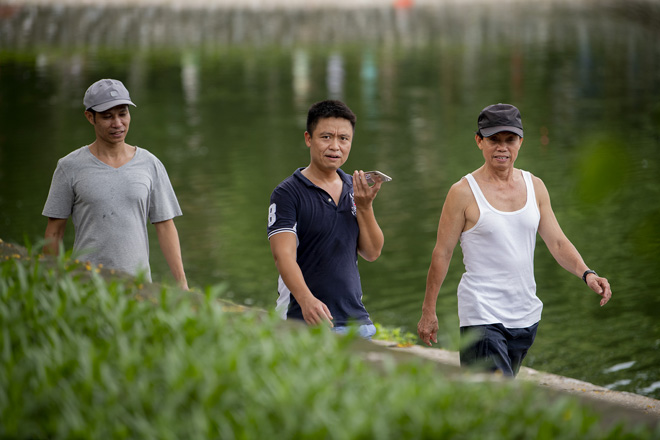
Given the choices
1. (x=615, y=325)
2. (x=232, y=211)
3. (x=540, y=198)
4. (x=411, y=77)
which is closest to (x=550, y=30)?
(x=411, y=77)

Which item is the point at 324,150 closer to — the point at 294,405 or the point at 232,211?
the point at 294,405

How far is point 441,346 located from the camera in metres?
8.36

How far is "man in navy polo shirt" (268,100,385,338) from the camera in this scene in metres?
4.30

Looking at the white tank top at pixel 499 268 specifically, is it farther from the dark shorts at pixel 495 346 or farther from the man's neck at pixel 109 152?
the man's neck at pixel 109 152

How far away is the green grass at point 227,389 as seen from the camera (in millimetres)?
2318

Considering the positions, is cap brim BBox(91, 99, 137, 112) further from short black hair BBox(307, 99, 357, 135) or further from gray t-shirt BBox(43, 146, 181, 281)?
short black hair BBox(307, 99, 357, 135)

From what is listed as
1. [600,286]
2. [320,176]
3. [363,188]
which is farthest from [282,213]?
[600,286]

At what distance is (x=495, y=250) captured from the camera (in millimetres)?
4352

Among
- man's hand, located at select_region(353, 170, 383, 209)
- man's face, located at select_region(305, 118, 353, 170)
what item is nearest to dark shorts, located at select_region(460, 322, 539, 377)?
man's hand, located at select_region(353, 170, 383, 209)

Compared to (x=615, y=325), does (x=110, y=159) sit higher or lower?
higher

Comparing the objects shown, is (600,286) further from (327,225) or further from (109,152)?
(109,152)

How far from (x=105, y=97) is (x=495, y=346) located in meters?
2.44

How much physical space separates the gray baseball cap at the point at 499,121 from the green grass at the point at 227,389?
5.71ft

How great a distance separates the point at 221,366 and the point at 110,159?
7.71ft
